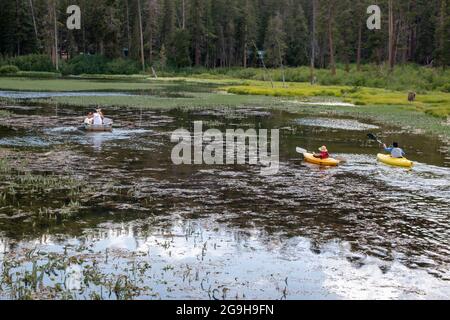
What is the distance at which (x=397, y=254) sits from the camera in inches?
540

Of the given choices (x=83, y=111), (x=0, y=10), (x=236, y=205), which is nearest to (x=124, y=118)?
(x=83, y=111)

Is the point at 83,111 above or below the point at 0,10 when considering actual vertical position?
below

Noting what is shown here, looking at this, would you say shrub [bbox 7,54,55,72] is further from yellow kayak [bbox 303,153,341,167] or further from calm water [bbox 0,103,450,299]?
yellow kayak [bbox 303,153,341,167]

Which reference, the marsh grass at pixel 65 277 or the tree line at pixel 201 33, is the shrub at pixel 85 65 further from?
the marsh grass at pixel 65 277

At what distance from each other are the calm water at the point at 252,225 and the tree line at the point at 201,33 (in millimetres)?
75983

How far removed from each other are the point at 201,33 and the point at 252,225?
98009mm

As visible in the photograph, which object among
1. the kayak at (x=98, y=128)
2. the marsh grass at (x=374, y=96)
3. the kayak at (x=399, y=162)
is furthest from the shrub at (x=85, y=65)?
the kayak at (x=399, y=162)

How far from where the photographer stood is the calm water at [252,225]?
12062 millimetres

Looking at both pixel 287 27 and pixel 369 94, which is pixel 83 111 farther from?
pixel 287 27

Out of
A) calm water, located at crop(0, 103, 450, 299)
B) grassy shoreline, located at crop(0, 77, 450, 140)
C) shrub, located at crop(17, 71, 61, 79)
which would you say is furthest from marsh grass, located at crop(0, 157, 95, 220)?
shrub, located at crop(17, 71, 61, 79)

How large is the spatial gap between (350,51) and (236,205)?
90.9 meters

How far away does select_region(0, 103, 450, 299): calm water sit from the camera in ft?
39.6

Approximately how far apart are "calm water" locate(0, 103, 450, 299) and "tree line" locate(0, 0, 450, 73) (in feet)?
249

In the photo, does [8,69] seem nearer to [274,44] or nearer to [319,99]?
[274,44]
